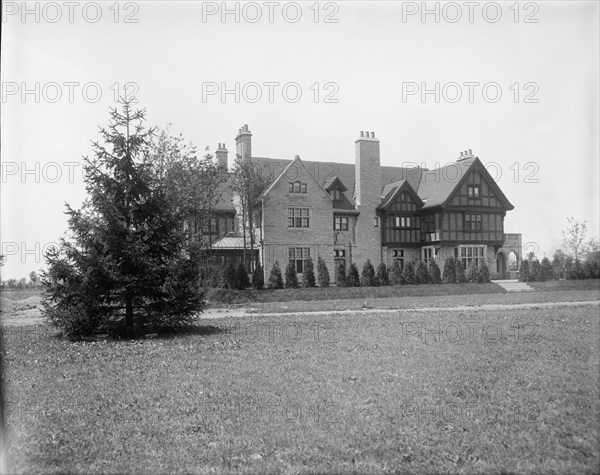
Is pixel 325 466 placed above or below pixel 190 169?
below

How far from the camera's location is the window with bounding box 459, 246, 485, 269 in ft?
143

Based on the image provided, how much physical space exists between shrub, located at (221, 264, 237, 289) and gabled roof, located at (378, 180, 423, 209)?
15894 mm

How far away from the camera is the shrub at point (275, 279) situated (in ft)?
114

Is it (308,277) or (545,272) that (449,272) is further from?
(308,277)

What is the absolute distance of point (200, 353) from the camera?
38.2 ft

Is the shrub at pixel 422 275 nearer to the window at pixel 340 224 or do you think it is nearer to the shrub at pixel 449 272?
the shrub at pixel 449 272

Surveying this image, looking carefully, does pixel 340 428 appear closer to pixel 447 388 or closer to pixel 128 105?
pixel 447 388

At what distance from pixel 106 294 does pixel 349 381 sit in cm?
921

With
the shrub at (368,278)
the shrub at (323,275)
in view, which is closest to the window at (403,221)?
the shrub at (368,278)

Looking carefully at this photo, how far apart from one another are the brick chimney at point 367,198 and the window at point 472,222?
7664 millimetres

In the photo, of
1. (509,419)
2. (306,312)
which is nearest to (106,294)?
(306,312)

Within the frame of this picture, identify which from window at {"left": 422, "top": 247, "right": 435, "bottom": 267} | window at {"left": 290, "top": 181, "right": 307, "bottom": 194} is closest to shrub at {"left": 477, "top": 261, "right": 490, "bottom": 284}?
window at {"left": 422, "top": 247, "right": 435, "bottom": 267}

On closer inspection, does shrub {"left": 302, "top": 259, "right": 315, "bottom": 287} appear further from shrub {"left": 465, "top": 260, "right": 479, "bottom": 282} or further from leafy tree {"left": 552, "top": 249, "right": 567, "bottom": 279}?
leafy tree {"left": 552, "top": 249, "right": 567, "bottom": 279}

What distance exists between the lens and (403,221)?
1768 inches
